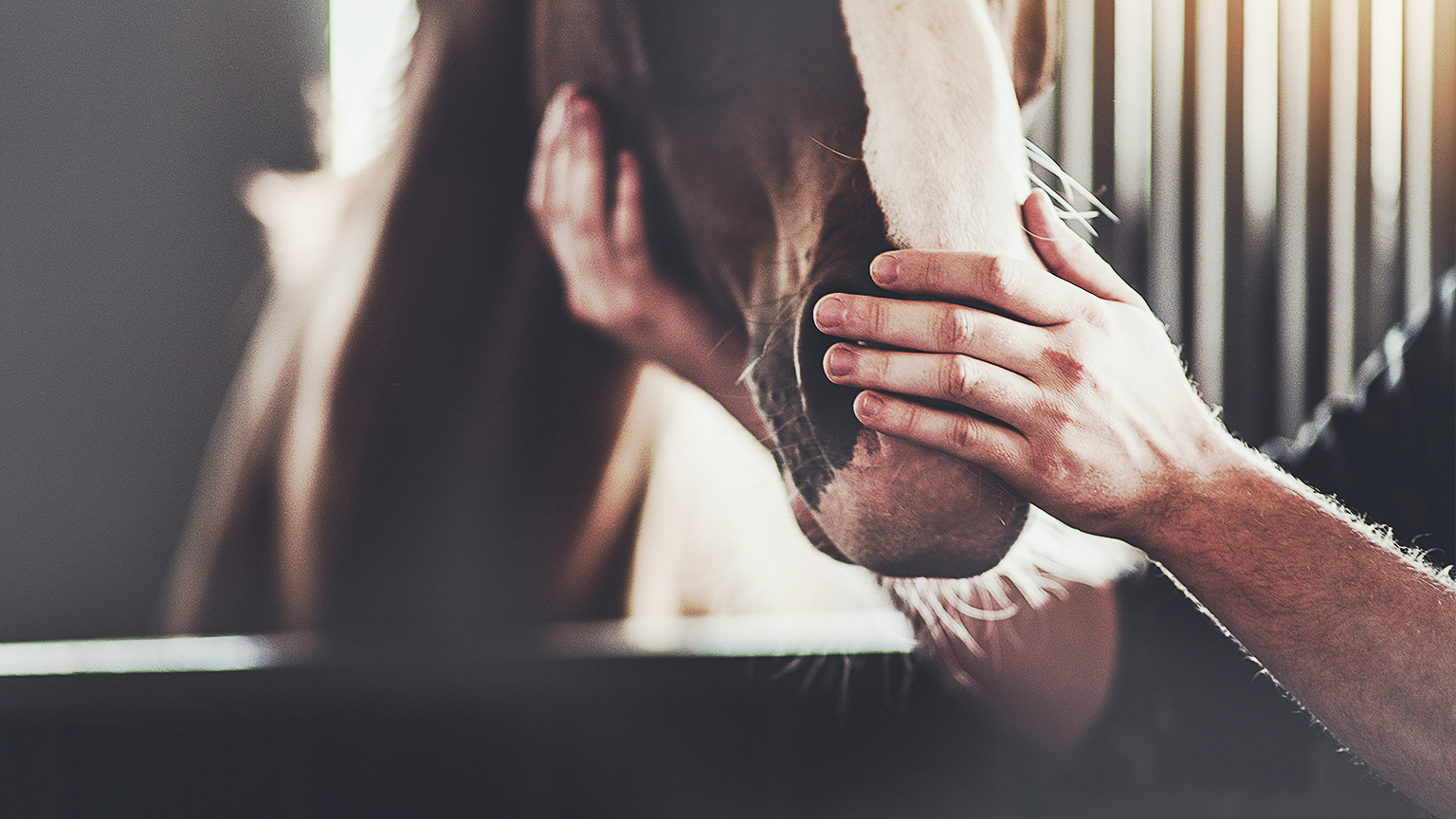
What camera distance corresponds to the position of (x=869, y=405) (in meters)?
0.28

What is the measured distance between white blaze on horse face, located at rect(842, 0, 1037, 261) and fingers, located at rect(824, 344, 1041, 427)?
0.04 m

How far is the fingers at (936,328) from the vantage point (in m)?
0.28

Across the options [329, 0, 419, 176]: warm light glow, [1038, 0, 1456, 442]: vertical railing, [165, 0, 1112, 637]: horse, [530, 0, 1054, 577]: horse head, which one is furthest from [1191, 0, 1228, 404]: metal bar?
[329, 0, 419, 176]: warm light glow

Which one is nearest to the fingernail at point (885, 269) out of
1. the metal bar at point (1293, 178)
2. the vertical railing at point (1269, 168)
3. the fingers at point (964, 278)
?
the fingers at point (964, 278)

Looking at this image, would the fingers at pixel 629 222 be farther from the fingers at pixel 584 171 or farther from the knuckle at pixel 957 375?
the knuckle at pixel 957 375

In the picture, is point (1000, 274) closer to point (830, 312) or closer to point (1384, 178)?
point (830, 312)

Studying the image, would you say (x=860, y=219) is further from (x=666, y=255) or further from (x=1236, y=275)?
(x=1236, y=275)

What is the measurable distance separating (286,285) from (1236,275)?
536 millimetres

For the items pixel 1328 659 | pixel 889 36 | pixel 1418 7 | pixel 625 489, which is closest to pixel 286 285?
pixel 625 489

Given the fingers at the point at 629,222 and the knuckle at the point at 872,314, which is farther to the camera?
the fingers at the point at 629,222

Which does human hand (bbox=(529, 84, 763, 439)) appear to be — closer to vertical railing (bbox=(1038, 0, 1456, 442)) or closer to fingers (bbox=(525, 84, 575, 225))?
fingers (bbox=(525, 84, 575, 225))

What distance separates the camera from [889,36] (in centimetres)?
31

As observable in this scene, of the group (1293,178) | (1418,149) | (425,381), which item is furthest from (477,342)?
(1418,149)

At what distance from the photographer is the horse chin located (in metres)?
0.28
